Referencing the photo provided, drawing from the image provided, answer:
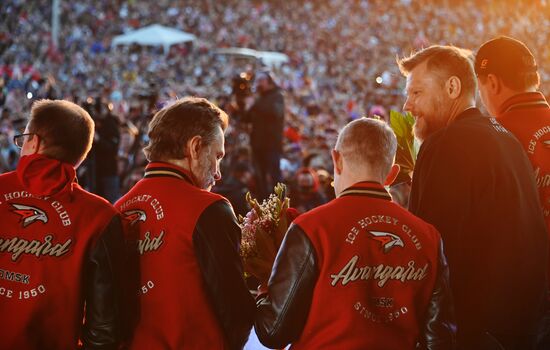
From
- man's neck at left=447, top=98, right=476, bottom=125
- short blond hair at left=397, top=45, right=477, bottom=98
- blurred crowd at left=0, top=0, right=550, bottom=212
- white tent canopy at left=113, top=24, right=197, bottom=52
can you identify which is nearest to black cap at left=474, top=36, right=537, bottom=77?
short blond hair at left=397, top=45, right=477, bottom=98

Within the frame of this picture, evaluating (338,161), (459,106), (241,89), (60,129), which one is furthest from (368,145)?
(241,89)

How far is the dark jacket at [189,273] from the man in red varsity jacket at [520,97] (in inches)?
55.4

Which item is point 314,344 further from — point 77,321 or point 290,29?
point 290,29

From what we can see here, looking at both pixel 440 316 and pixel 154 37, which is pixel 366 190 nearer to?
pixel 440 316

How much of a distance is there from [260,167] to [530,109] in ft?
23.3

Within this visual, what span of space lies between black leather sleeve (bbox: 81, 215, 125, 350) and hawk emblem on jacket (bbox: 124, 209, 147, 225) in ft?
0.32

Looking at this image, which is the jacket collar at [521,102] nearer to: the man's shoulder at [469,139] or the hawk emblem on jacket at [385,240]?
the man's shoulder at [469,139]

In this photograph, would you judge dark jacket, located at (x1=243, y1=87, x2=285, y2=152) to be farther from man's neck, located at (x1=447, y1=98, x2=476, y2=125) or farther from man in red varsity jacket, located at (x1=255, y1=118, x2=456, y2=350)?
man in red varsity jacket, located at (x1=255, y1=118, x2=456, y2=350)

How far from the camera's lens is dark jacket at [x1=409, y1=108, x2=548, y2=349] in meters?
3.03

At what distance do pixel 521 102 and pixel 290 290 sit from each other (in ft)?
4.99

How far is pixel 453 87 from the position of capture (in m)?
3.24

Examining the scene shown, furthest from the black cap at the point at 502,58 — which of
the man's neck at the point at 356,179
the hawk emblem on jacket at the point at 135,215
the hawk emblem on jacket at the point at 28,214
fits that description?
the hawk emblem on jacket at the point at 28,214

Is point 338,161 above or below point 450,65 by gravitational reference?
below

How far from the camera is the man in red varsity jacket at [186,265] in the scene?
2842 mm
